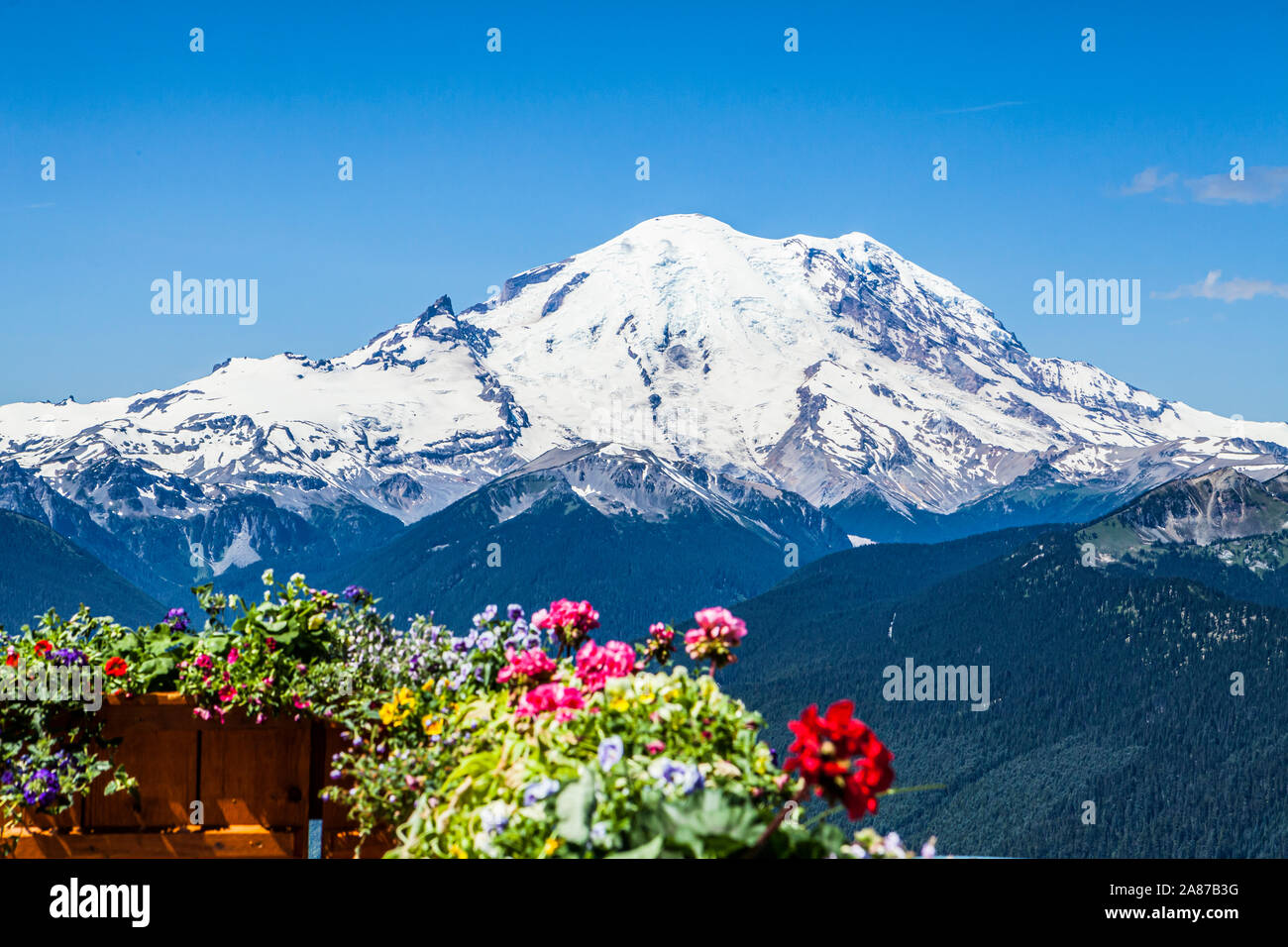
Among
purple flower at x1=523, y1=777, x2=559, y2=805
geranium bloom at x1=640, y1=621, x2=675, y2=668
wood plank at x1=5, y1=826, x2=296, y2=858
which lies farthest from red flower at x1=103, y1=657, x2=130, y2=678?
purple flower at x1=523, y1=777, x2=559, y2=805

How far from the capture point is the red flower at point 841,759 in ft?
13.5

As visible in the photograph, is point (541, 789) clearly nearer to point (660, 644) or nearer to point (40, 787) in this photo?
point (660, 644)

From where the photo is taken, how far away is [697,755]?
5270mm

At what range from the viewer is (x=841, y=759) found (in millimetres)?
4164

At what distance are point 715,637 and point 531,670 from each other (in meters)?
0.97

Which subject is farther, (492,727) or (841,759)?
(492,727)

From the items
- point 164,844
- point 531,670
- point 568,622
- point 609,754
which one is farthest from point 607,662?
point 164,844

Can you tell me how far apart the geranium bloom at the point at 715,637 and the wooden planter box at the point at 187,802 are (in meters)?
2.49

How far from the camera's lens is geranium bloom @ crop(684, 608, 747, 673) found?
20.5 feet

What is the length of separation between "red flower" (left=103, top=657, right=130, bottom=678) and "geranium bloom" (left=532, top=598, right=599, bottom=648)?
248 cm

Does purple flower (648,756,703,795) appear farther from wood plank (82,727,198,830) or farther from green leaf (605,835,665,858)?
wood plank (82,727,198,830)
